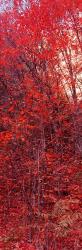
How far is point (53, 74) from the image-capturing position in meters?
21.6

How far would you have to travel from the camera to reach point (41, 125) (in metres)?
19.5

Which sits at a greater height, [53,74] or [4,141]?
[53,74]

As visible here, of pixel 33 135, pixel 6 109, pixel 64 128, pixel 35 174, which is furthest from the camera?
pixel 6 109

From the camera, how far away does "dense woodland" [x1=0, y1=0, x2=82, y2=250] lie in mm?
13539

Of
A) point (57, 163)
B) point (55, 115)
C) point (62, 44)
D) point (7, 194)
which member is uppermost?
point (62, 44)

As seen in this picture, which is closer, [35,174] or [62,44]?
[35,174]

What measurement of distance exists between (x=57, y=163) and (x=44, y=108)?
3.71 metres

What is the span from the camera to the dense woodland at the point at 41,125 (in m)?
13.5

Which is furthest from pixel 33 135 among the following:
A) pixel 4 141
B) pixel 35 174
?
pixel 35 174

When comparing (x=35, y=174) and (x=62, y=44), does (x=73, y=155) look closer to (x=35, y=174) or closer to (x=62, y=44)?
(x=35, y=174)

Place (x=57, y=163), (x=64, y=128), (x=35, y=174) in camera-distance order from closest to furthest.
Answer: (x=35, y=174) → (x=57, y=163) → (x=64, y=128)

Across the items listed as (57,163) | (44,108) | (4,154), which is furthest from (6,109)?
(57,163)

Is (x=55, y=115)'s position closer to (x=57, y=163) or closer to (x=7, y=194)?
(x=57, y=163)

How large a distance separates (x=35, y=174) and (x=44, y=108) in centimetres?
493
